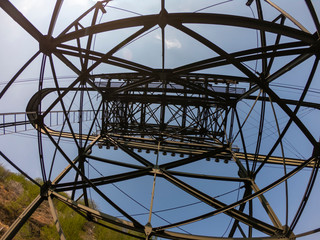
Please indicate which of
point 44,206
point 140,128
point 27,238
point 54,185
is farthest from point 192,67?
point 44,206

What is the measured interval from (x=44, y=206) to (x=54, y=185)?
1546 cm

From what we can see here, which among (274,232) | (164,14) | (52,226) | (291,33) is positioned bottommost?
(52,226)

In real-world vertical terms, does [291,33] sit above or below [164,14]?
above

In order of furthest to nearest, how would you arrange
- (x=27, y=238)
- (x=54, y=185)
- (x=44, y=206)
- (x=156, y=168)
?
(x=44, y=206)
(x=27, y=238)
(x=156, y=168)
(x=54, y=185)

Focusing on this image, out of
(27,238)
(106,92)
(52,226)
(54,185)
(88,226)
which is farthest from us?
(88,226)

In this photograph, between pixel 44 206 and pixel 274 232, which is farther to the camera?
pixel 44 206

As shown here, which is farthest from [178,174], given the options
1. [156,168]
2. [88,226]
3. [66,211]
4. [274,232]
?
[66,211]

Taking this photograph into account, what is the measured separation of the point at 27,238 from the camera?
12.4m

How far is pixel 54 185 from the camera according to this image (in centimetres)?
627

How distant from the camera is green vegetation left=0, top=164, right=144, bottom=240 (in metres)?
13.2

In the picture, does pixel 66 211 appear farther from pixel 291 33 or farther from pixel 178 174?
pixel 291 33

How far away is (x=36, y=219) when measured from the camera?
14508 millimetres

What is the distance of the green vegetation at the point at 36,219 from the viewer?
13.2m

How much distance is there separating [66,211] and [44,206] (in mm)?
2652
